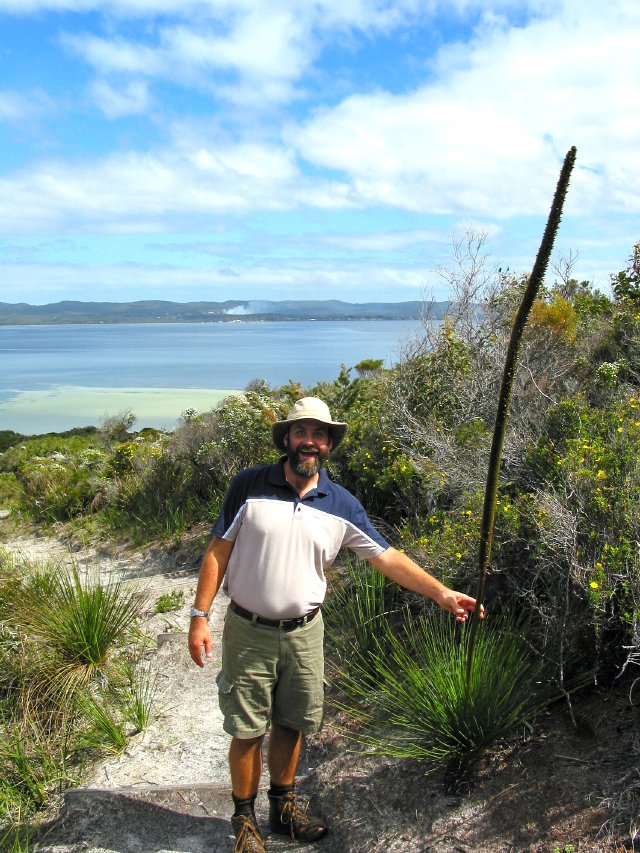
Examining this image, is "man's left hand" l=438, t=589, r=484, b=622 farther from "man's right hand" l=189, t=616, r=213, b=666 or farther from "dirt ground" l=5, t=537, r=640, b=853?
"man's right hand" l=189, t=616, r=213, b=666

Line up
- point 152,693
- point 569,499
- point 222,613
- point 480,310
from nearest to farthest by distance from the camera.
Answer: point 569,499 → point 152,693 → point 222,613 → point 480,310

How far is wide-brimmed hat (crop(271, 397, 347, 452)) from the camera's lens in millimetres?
3447

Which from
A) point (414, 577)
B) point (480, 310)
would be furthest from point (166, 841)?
point (480, 310)

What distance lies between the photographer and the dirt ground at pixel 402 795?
324cm

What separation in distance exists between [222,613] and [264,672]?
298 cm

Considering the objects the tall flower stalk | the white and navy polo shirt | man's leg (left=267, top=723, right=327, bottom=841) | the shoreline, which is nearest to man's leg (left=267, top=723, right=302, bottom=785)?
man's leg (left=267, top=723, right=327, bottom=841)

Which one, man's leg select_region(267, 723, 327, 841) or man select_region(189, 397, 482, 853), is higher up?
man select_region(189, 397, 482, 853)

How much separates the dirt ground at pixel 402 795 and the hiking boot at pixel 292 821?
0.20 feet

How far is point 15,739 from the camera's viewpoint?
428cm

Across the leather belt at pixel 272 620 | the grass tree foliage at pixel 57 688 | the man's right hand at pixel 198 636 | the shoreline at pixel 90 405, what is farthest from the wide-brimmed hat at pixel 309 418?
the shoreline at pixel 90 405

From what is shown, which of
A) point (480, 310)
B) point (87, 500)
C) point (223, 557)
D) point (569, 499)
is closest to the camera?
point (223, 557)

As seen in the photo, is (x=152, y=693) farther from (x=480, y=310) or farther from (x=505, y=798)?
(x=480, y=310)

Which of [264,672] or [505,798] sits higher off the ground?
[264,672]

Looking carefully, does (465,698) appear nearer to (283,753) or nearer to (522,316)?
(283,753)
